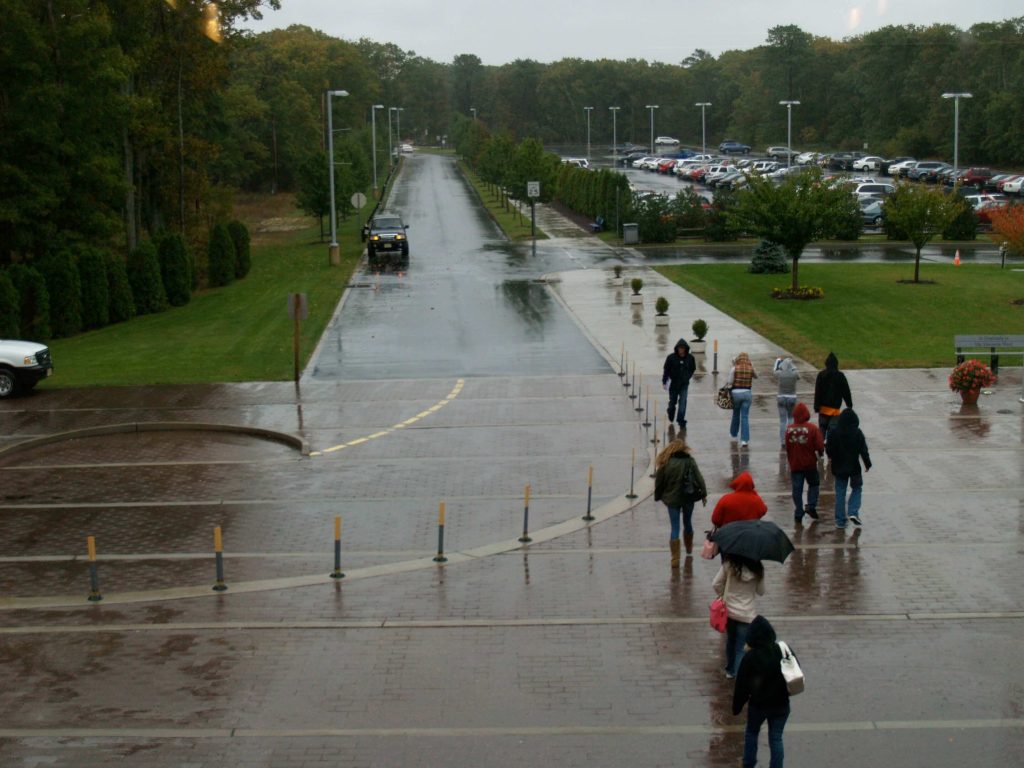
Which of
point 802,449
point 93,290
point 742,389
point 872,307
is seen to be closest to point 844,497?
point 802,449

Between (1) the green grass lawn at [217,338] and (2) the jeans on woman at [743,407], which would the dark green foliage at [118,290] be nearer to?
(1) the green grass lawn at [217,338]

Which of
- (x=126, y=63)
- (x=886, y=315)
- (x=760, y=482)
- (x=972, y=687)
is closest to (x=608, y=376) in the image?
(x=760, y=482)

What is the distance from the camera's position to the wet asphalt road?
93.8 ft

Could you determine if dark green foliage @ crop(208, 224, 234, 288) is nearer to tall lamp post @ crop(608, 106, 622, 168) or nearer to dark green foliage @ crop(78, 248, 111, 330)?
dark green foliage @ crop(78, 248, 111, 330)

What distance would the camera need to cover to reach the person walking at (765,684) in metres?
8.36

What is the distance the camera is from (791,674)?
841cm

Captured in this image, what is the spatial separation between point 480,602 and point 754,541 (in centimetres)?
389

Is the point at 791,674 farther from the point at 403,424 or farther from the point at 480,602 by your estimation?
the point at 403,424

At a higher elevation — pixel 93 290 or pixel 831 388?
pixel 93 290

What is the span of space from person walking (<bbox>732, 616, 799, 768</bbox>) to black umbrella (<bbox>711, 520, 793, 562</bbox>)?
1757 mm

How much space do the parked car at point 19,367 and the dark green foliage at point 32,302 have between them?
391 inches

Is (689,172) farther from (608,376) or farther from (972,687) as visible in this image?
(972,687)

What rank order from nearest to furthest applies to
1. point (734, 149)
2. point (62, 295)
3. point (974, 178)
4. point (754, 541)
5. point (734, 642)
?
point (754, 541) → point (734, 642) → point (62, 295) → point (974, 178) → point (734, 149)

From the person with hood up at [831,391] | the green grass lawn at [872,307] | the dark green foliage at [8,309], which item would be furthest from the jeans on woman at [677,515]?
the dark green foliage at [8,309]
